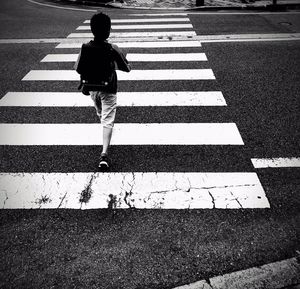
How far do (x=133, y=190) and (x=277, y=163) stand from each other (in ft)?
6.16

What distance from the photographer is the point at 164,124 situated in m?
4.82

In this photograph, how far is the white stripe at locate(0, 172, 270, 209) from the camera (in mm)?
3330

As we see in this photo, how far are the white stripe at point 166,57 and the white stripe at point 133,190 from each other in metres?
4.38

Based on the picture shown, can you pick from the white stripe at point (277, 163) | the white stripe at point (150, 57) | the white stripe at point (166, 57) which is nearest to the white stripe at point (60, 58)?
the white stripe at point (150, 57)

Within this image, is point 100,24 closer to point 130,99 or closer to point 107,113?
point 107,113

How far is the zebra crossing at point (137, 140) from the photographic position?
3.40 metres

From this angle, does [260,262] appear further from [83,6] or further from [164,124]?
[83,6]

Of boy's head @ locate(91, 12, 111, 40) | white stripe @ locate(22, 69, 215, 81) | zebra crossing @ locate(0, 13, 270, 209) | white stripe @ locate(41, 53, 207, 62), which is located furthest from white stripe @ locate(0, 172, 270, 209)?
white stripe @ locate(41, 53, 207, 62)

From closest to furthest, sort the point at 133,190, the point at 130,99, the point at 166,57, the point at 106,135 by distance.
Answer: the point at 133,190, the point at 106,135, the point at 130,99, the point at 166,57

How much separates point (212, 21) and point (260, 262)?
975 centimetres

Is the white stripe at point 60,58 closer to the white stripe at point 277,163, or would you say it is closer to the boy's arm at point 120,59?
the boy's arm at point 120,59

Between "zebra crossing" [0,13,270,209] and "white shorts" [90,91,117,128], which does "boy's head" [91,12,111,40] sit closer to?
"white shorts" [90,91,117,128]

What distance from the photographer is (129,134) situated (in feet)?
15.1

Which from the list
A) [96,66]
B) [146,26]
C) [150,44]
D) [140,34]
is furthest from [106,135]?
[146,26]
